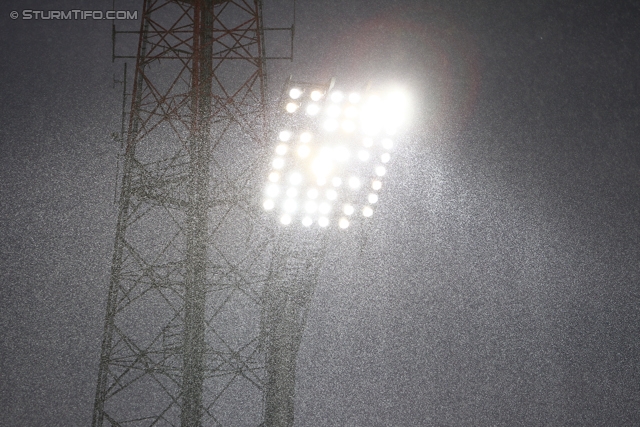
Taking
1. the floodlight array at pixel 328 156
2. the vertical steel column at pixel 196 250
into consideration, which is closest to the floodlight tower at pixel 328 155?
the floodlight array at pixel 328 156

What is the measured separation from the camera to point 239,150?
35.7 feet

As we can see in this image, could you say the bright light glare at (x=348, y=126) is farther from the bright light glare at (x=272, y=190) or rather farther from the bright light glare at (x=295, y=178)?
the bright light glare at (x=272, y=190)

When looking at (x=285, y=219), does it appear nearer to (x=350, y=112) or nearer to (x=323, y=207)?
(x=323, y=207)

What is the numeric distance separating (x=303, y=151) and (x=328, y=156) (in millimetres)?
267

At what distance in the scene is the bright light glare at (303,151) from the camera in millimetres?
5355

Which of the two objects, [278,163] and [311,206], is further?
[311,206]

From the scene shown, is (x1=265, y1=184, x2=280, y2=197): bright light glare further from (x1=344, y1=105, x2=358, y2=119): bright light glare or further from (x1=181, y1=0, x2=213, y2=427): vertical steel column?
(x1=181, y1=0, x2=213, y2=427): vertical steel column

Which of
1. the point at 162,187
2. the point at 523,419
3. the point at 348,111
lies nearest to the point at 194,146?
the point at 162,187

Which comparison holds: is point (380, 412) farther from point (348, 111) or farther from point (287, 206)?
point (348, 111)

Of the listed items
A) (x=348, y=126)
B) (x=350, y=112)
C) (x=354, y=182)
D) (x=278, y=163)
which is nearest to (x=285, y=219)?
(x=278, y=163)

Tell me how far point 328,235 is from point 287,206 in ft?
2.79

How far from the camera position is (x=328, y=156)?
5363 millimetres

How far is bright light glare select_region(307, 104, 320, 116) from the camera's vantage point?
5.33 meters

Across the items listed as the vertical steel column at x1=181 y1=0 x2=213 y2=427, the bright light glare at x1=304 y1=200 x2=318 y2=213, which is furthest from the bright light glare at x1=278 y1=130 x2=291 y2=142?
the vertical steel column at x1=181 y1=0 x2=213 y2=427
